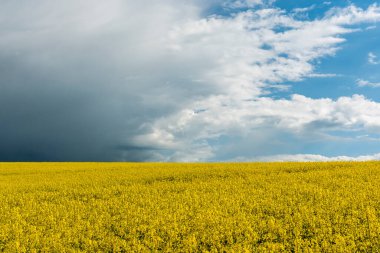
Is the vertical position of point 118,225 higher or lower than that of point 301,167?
lower

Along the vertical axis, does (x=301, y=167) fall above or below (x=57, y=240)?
above

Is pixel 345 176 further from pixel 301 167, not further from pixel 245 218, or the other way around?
pixel 245 218

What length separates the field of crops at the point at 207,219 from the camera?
417 inches

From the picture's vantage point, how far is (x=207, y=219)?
498 inches

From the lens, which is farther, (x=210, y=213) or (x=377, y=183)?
(x=377, y=183)

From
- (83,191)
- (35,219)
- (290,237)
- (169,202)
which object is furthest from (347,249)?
(83,191)

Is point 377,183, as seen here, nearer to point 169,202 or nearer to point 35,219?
point 169,202

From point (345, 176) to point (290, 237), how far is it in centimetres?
1336

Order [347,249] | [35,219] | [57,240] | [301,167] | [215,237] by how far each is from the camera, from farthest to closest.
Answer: [301,167], [35,219], [57,240], [215,237], [347,249]

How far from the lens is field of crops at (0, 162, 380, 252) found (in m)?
10.6

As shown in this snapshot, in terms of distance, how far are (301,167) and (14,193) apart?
71.1ft

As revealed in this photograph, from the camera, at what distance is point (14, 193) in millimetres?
23156

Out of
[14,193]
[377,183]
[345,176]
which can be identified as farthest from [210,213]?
[14,193]

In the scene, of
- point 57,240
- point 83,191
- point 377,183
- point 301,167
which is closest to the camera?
point 57,240
